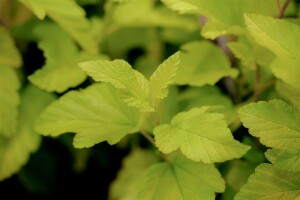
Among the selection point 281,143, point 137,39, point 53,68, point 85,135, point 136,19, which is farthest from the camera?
point 137,39

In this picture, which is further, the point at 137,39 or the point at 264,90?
the point at 137,39

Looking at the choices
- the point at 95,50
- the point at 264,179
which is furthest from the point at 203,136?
the point at 95,50

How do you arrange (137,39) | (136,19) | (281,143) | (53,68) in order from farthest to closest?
(137,39), (136,19), (53,68), (281,143)

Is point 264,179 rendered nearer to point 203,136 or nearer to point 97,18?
point 203,136

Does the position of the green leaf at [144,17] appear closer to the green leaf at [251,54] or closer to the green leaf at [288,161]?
the green leaf at [251,54]

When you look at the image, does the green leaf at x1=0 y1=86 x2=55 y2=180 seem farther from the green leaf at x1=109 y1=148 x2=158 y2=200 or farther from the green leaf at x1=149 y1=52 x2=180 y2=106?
the green leaf at x1=149 y1=52 x2=180 y2=106

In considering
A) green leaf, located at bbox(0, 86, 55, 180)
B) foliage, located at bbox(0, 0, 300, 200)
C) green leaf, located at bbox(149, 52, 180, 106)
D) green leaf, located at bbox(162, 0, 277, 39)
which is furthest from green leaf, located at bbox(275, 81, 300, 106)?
green leaf, located at bbox(0, 86, 55, 180)

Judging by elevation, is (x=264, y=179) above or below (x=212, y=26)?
below
